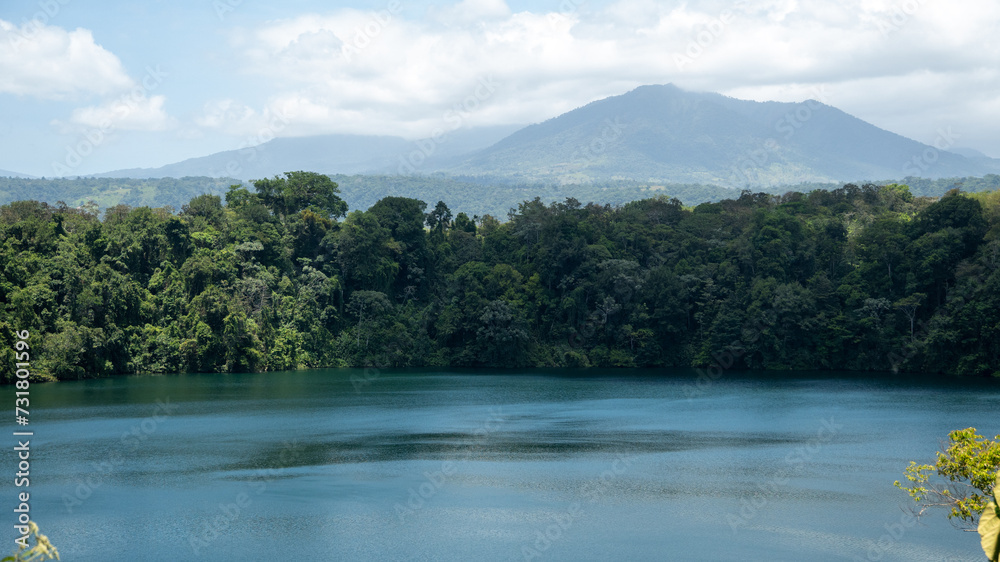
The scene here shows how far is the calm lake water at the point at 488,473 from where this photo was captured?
17000 mm

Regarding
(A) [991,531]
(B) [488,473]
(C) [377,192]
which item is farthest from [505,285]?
(C) [377,192]

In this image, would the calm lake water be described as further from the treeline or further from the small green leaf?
the treeline

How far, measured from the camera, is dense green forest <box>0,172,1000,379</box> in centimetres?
4503

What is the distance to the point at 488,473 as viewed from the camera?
76.0ft

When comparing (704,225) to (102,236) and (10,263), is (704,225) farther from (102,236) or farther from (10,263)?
(10,263)

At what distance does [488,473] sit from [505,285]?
3368 centimetres

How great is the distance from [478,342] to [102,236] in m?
24.2

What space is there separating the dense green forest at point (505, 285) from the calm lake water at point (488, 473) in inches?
259

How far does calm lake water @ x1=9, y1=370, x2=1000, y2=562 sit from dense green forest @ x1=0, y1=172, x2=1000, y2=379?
6590 mm

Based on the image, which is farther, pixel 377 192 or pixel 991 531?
pixel 377 192

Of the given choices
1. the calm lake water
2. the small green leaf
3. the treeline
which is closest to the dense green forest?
the calm lake water

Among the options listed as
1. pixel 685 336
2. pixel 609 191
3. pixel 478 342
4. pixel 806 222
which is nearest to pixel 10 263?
pixel 478 342

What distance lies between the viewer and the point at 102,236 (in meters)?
48.0

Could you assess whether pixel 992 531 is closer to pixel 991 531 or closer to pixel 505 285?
pixel 991 531
